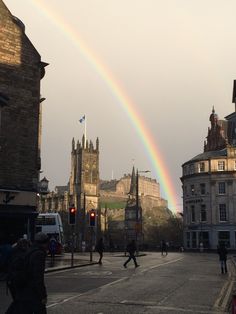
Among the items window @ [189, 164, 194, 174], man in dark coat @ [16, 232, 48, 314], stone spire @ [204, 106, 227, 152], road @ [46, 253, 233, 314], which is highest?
stone spire @ [204, 106, 227, 152]

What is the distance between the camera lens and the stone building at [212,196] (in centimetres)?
7875

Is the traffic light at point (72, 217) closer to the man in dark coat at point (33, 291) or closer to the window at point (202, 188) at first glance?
the man in dark coat at point (33, 291)

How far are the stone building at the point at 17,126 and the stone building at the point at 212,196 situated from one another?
179 ft

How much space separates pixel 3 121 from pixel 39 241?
22139 mm

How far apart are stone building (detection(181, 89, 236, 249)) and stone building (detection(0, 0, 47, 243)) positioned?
5449cm

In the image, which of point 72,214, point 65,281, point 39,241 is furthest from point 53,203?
point 39,241

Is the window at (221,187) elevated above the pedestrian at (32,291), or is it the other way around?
the window at (221,187)

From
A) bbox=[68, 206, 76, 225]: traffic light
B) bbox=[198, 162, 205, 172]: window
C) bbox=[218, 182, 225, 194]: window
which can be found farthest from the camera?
bbox=[198, 162, 205, 172]: window

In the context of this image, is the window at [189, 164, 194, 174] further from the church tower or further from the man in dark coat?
the man in dark coat

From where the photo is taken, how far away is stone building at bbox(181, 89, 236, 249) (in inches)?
3100

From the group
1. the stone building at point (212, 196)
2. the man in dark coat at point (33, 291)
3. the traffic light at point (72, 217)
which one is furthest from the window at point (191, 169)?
the man in dark coat at point (33, 291)

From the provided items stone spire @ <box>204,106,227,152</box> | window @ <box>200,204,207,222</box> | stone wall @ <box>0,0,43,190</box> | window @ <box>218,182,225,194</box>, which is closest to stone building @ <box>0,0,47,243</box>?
stone wall @ <box>0,0,43,190</box>

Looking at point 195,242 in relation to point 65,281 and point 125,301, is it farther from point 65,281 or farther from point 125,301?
point 125,301

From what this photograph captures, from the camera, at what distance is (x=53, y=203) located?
481 feet
